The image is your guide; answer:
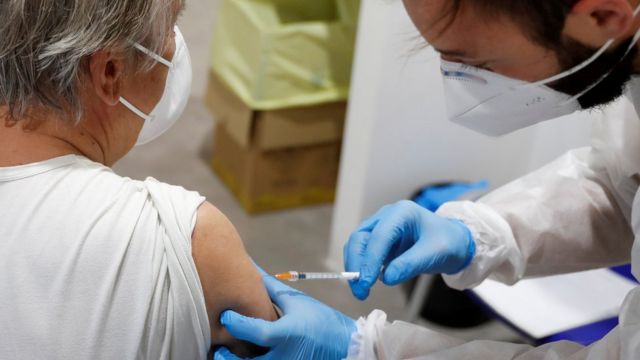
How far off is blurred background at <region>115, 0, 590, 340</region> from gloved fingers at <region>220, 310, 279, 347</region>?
1.38 m

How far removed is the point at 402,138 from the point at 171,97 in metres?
1.48

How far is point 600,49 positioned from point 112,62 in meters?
0.67

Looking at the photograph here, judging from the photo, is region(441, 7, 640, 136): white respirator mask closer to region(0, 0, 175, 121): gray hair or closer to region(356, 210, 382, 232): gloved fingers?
region(356, 210, 382, 232): gloved fingers

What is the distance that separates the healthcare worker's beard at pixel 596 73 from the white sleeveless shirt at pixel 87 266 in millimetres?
565

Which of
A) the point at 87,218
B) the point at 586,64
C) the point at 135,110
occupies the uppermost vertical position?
the point at 586,64

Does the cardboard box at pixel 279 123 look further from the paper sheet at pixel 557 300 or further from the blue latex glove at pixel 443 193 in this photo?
the paper sheet at pixel 557 300

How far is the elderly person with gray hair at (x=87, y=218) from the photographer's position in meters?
1.14

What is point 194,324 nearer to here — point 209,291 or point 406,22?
point 209,291

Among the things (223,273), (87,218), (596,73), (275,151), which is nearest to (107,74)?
(87,218)

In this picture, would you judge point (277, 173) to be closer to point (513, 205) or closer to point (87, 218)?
point (513, 205)

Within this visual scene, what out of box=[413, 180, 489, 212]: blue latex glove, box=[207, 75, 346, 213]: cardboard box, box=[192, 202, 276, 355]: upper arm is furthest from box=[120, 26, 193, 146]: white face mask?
box=[207, 75, 346, 213]: cardboard box

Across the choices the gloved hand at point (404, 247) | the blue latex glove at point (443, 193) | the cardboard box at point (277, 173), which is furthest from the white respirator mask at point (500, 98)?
the cardboard box at point (277, 173)

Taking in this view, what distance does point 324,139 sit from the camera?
10.7 feet

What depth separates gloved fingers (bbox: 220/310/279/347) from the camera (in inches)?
50.8
